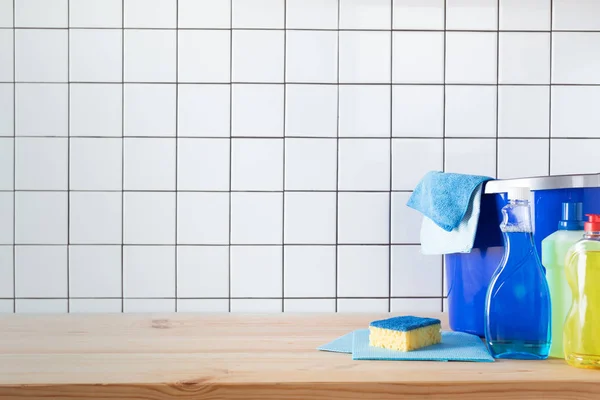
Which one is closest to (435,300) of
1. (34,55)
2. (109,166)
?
(109,166)

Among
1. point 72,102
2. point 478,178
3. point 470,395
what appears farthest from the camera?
point 72,102

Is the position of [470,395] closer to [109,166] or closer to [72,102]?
[109,166]

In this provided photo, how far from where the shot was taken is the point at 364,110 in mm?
1351

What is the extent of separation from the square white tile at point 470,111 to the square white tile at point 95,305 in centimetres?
89

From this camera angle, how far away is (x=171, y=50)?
4.41 ft

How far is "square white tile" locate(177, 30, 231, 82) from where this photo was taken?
1.34 meters

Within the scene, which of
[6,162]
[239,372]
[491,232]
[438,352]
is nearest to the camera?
[239,372]

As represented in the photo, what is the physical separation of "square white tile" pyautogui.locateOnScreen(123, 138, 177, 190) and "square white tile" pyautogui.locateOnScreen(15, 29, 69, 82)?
0.23 meters

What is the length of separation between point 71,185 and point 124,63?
0.31 meters

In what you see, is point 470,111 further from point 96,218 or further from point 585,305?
point 96,218

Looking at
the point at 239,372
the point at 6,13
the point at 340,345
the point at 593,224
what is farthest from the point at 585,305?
the point at 6,13

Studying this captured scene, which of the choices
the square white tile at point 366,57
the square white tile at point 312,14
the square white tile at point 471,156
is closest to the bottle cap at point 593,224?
the square white tile at point 471,156

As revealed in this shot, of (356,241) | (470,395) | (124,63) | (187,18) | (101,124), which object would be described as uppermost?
(187,18)

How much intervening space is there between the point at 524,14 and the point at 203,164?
84cm
